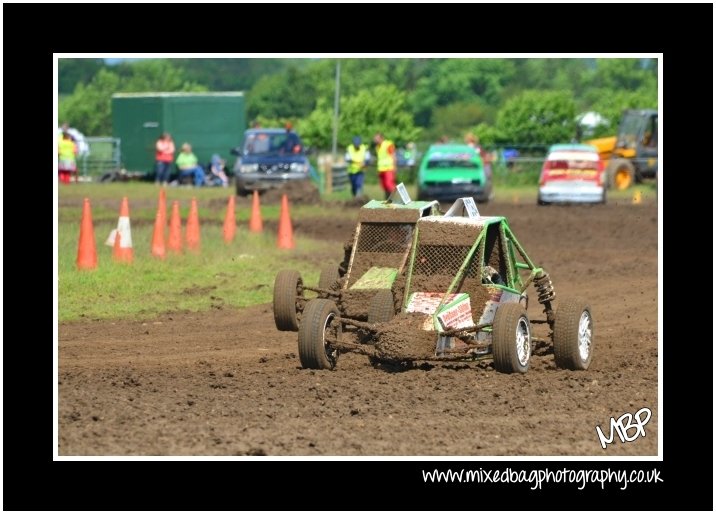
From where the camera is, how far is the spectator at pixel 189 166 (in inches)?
1757

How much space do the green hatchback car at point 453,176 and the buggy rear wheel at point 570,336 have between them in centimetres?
2327

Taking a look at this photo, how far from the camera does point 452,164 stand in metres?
36.8

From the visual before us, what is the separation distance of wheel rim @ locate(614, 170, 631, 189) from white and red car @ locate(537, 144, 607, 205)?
6404 millimetres

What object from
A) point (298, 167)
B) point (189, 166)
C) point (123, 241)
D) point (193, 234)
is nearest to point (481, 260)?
point (123, 241)

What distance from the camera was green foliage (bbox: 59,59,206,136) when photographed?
6700 cm

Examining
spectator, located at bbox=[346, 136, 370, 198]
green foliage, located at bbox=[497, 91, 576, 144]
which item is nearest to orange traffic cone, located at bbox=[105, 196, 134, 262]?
spectator, located at bbox=[346, 136, 370, 198]

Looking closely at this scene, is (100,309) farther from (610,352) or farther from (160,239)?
(610,352)

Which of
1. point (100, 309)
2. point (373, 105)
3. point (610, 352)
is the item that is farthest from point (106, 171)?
point (610, 352)

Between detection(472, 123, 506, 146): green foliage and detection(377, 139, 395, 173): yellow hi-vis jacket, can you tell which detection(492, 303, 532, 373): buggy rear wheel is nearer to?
detection(377, 139, 395, 173): yellow hi-vis jacket

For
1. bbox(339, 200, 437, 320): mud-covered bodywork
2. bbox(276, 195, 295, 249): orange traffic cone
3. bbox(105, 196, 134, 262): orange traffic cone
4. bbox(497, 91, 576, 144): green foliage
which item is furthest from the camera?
bbox(497, 91, 576, 144): green foliage

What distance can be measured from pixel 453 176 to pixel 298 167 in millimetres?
4372

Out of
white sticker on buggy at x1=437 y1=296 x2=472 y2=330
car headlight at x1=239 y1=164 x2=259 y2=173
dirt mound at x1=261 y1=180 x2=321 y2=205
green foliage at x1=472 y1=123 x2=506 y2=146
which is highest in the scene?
green foliage at x1=472 y1=123 x2=506 y2=146

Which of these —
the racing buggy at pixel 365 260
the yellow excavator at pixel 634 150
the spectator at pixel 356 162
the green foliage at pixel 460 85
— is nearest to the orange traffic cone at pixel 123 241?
the racing buggy at pixel 365 260

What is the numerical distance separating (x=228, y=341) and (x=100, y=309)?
2835 mm
